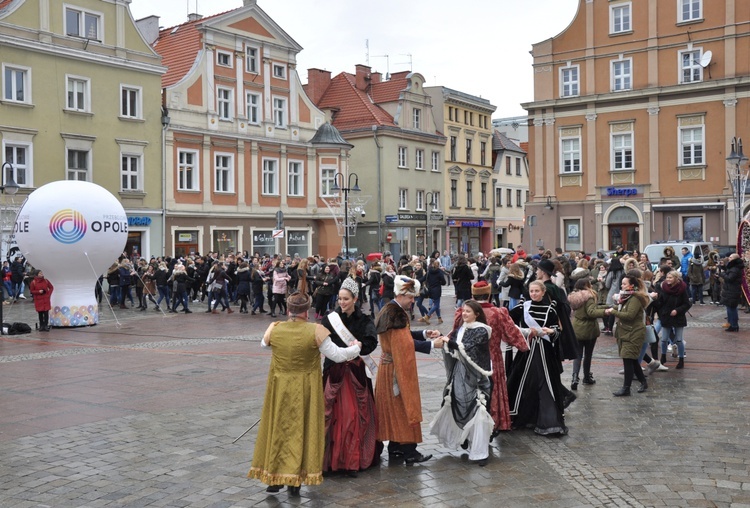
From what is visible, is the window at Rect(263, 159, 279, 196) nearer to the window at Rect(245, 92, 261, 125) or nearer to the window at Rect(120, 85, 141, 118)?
the window at Rect(245, 92, 261, 125)

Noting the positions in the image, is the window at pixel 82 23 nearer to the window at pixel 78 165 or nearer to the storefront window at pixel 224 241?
the window at pixel 78 165

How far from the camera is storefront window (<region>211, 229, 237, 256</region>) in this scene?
134ft

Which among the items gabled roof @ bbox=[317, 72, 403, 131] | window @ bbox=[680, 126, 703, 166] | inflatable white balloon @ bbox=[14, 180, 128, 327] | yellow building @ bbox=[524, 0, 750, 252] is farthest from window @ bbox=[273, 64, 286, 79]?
inflatable white balloon @ bbox=[14, 180, 128, 327]

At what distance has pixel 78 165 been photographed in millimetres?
34938

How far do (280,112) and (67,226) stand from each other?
25.4 m

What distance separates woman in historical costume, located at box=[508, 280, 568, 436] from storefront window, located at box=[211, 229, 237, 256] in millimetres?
32806

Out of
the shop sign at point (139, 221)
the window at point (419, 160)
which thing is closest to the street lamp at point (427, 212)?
the window at point (419, 160)

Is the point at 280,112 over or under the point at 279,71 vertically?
under

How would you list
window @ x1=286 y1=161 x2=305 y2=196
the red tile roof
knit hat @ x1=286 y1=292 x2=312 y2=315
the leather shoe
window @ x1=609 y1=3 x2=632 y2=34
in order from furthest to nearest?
window @ x1=286 y1=161 x2=305 y2=196 → window @ x1=609 y1=3 x2=632 y2=34 → the red tile roof → the leather shoe → knit hat @ x1=286 y1=292 x2=312 y2=315

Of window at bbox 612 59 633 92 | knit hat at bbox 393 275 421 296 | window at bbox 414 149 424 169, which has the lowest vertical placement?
knit hat at bbox 393 275 421 296

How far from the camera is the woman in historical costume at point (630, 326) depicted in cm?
1069

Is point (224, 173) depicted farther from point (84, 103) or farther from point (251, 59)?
point (84, 103)

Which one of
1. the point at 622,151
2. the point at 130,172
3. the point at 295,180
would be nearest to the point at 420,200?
the point at 295,180

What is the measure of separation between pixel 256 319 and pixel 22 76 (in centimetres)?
1714
